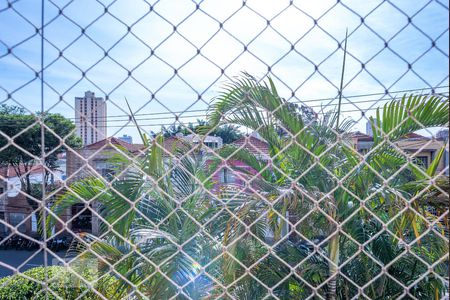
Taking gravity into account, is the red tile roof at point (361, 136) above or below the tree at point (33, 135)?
above

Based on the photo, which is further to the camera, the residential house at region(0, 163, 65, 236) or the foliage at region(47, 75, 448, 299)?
the foliage at region(47, 75, 448, 299)

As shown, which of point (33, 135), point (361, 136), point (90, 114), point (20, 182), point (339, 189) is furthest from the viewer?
point (339, 189)

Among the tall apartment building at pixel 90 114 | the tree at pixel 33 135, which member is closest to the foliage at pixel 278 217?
the tree at pixel 33 135

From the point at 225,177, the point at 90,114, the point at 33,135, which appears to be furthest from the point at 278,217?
the point at 90,114

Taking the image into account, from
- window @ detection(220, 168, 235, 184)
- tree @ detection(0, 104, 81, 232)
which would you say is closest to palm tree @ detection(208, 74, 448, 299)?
window @ detection(220, 168, 235, 184)

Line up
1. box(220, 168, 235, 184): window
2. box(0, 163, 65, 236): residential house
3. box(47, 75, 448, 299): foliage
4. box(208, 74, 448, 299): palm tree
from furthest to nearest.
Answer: box(220, 168, 235, 184): window → box(47, 75, 448, 299): foliage → box(208, 74, 448, 299): palm tree → box(0, 163, 65, 236): residential house

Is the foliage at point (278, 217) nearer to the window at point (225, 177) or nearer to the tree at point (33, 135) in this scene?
the window at point (225, 177)

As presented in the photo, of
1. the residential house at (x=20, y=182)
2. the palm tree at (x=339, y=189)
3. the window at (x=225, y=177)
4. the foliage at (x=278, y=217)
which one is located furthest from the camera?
the window at (x=225, y=177)

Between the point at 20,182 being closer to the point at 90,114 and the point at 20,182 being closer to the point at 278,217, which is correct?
the point at 90,114

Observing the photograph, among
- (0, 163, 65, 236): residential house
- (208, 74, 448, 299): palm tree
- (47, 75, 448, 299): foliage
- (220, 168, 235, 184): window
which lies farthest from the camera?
(220, 168, 235, 184): window

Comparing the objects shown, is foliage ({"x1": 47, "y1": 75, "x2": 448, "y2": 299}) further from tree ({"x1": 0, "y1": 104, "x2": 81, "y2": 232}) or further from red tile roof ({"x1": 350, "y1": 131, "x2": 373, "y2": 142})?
tree ({"x1": 0, "y1": 104, "x2": 81, "y2": 232})

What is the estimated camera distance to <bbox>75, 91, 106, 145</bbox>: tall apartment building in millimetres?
914

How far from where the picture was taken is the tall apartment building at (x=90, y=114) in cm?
91

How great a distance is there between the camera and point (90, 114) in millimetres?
946
